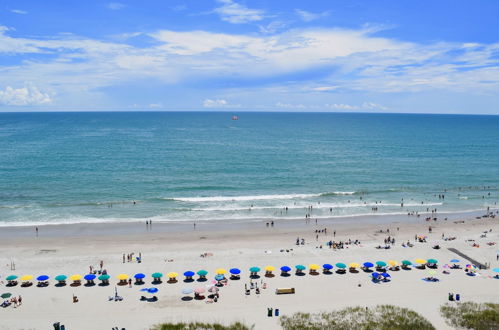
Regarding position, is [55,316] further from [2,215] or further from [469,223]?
[469,223]

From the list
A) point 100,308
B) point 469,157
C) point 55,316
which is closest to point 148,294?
point 100,308

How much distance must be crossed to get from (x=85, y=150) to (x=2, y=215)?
5014cm

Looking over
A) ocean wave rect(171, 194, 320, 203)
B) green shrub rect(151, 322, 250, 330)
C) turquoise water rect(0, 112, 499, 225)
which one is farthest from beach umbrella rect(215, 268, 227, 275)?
ocean wave rect(171, 194, 320, 203)

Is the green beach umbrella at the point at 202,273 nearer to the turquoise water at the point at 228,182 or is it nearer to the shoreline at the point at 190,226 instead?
the shoreline at the point at 190,226

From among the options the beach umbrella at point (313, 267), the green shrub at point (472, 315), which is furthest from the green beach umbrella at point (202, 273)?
the green shrub at point (472, 315)

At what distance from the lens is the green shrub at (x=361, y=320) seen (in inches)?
906

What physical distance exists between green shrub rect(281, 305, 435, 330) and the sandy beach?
100 centimetres

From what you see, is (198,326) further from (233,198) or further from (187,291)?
(233,198)

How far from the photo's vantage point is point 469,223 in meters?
48.3

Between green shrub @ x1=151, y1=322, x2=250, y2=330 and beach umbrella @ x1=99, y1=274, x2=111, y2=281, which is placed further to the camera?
beach umbrella @ x1=99, y1=274, x2=111, y2=281

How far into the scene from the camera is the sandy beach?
2528 centimetres

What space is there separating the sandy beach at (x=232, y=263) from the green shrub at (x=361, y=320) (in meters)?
1.00

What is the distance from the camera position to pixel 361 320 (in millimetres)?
23906

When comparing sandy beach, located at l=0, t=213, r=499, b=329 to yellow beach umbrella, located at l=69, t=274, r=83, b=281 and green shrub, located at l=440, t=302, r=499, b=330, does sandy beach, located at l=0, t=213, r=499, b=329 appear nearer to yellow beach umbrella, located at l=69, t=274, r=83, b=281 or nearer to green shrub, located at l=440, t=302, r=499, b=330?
green shrub, located at l=440, t=302, r=499, b=330
